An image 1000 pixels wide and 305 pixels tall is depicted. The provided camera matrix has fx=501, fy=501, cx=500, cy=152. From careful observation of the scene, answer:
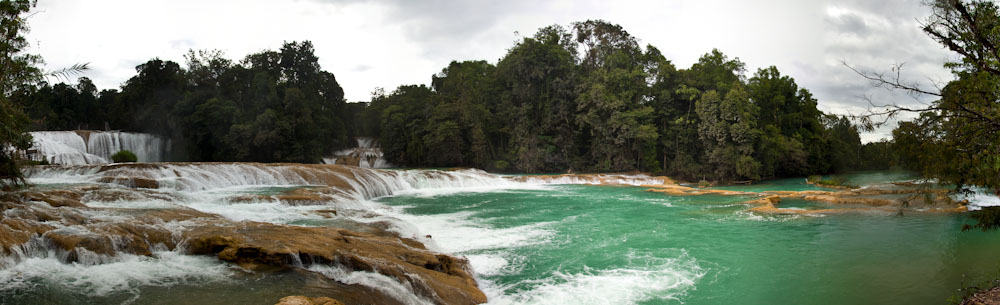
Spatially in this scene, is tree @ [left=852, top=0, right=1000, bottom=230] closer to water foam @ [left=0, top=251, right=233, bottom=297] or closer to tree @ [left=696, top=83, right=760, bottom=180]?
water foam @ [left=0, top=251, right=233, bottom=297]

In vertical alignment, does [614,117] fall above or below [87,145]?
above

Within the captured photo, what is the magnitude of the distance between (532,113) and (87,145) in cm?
2451

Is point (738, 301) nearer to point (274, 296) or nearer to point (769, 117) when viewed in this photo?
point (274, 296)

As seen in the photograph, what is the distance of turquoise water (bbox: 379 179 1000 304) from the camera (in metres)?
5.77

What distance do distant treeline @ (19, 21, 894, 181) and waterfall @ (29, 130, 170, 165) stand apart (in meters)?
3.32

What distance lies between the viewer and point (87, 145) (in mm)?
23812

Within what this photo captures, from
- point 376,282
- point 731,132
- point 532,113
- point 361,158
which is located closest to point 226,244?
point 376,282

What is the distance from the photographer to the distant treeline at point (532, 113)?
90.6 ft

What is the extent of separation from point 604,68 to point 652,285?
87.0 feet

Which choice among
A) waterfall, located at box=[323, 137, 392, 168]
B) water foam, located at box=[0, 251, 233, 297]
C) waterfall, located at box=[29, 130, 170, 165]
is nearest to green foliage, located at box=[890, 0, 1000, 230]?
water foam, located at box=[0, 251, 233, 297]

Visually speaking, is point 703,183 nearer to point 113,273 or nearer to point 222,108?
point 113,273

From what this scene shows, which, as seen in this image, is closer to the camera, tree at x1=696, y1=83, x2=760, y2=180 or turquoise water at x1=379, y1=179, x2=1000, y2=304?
turquoise water at x1=379, y1=179, x2=1000, y2=304

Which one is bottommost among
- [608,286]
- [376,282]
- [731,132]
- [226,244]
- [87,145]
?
[608,286]

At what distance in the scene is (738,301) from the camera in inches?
220
